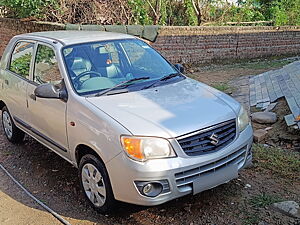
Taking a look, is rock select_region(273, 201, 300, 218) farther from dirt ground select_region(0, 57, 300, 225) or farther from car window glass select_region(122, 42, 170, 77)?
car window glass select_region(122, 42, 170, 77)

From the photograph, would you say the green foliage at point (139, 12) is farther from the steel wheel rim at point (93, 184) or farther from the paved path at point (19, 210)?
the steel wheel rim at point (93, 184)

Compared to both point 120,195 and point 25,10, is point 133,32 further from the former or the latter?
point 120,195

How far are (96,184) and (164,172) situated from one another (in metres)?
0.85

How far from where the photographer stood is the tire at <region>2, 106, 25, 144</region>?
5.39 meters

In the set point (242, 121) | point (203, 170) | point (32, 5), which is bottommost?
point (203, 170)

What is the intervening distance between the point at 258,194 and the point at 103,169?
1751mm

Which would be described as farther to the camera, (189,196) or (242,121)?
(189,196)

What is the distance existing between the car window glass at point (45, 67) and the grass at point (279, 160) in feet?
9.13

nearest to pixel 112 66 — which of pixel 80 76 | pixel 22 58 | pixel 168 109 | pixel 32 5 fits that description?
pixel 80 76

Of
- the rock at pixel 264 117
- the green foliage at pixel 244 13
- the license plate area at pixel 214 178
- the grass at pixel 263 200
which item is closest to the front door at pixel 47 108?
the license plate area at pixel 214 178

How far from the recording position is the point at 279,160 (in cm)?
449

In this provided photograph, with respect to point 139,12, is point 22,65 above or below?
below

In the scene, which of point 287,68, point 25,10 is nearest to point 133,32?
point 25,10

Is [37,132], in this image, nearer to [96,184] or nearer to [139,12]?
[96,184]
